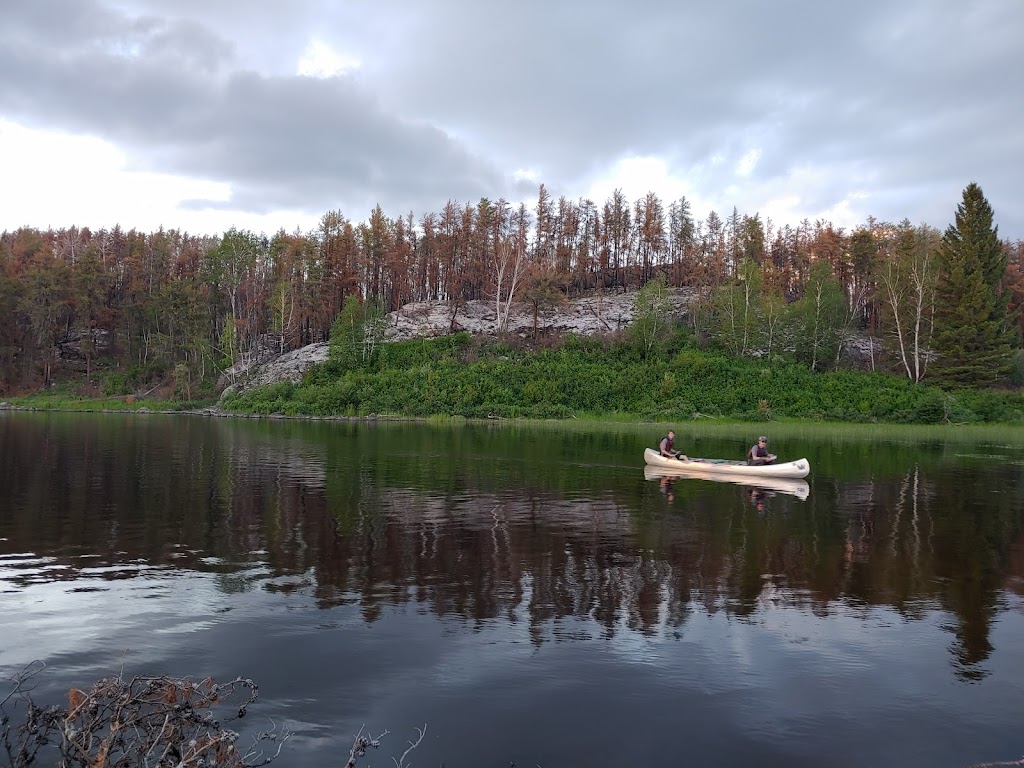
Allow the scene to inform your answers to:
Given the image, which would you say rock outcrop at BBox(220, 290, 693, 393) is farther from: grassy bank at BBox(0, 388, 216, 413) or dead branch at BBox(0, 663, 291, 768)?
dead branch at BBox(0, 663, 291, 768)

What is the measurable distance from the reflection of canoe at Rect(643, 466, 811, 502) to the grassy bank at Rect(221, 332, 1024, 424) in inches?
1325

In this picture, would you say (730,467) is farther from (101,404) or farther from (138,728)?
(101,404)

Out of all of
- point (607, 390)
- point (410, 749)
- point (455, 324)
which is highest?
point (455, 324)

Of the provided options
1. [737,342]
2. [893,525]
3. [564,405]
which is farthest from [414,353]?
[893,525]

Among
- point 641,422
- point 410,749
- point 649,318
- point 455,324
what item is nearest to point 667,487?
point 410,749

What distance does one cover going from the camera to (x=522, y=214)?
318 feet

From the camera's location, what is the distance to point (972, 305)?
68250 mm

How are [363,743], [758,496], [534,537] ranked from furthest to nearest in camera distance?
[758,496]
[534,537]
[363,743]

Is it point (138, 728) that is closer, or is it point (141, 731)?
point (138, 728)

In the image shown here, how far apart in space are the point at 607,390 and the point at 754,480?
133 ft

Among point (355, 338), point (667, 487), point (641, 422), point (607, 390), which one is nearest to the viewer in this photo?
point (667, 487)

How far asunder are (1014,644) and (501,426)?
48.4 m

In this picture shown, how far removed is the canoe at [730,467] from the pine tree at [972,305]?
161 ft

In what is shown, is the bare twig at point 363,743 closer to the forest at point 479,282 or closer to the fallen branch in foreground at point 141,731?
the fallen branch in foreground at point 141,731
